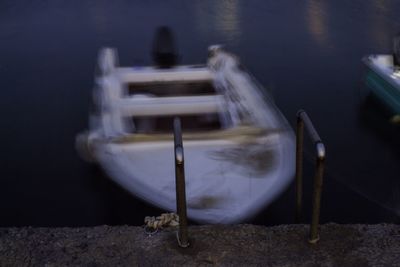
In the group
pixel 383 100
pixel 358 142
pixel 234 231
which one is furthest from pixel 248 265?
pixel 383 100

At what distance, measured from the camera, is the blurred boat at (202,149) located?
485cm

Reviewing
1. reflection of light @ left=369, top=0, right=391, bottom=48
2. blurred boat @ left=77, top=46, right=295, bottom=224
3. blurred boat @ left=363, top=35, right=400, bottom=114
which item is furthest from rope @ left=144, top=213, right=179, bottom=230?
reflection of light @ left=369, top=0, right=391, bottom=48

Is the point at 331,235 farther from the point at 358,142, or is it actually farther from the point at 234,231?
the point at 358,142

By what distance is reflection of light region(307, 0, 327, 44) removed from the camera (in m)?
11.7

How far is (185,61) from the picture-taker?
10344mm

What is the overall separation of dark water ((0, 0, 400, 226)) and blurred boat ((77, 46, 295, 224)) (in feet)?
1.05

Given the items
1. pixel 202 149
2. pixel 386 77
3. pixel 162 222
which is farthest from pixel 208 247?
pixel 386 77

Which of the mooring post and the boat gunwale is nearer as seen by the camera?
the mooring post

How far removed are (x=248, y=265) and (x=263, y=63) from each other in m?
7.50

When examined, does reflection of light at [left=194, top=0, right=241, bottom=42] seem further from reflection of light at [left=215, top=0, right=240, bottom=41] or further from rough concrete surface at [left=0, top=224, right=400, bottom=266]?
rough concrete surface at [left=0, top=224, right=400, bottom=266]

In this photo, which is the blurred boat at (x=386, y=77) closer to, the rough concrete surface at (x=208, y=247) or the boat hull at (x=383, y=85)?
the boat hull at (x=383, y=85)

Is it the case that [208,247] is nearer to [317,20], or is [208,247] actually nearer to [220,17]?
[317,20]

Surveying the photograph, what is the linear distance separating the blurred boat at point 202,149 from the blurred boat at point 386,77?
196 cm

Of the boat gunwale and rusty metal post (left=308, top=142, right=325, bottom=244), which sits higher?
rusty metal post (left=308, top=142, right=325, bottom=244)
